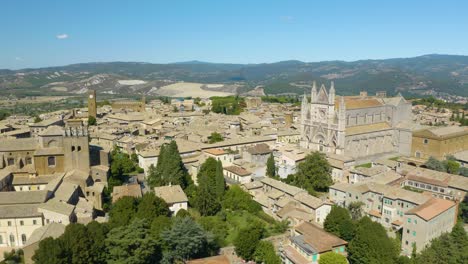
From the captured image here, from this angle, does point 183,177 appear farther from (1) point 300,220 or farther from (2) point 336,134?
(2) point 336,134

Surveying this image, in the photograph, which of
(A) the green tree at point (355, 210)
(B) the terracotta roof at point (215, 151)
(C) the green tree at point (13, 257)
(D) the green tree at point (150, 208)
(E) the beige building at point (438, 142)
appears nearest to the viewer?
(C) the green tree at point (13, 257)

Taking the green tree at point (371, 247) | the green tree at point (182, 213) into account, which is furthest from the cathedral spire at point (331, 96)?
the green tree at point (182, 213)

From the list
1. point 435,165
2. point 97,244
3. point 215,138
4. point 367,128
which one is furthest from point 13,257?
point 367,128

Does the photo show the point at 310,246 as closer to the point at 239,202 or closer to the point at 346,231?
the point at 346,231

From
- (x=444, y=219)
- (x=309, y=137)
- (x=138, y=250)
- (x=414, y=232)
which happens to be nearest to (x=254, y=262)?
(x=138, y=250)

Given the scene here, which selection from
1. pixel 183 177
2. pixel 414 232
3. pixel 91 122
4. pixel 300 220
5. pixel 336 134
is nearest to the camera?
pixel 414 232

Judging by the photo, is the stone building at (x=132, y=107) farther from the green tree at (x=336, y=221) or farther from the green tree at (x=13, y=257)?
the green tree at (x=336, y=221)

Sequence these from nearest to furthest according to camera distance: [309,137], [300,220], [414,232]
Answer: [414,232], [300,220], [309,137]

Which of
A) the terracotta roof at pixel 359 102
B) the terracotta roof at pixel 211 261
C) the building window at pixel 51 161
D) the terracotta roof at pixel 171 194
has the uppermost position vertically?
the terracotta roof at pixel 359 102
